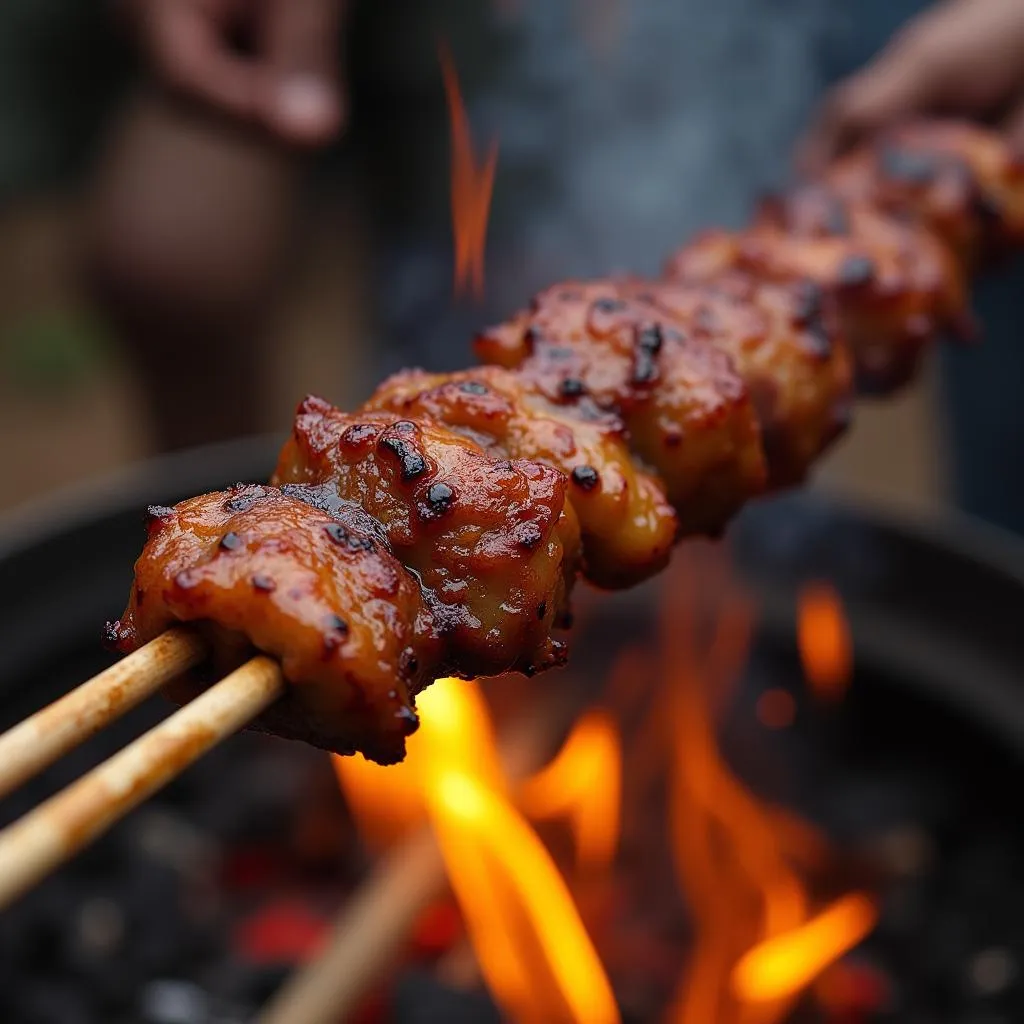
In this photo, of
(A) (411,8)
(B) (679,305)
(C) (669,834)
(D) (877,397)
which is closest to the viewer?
(B) (679,305)

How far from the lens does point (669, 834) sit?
3.66 m

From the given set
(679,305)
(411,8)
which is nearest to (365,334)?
(411,8)

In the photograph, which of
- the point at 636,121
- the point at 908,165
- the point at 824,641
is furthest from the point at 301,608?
the point at 636,121

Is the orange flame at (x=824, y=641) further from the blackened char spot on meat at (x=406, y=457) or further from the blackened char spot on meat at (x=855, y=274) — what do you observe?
the blackened char spot on meat at (x=406, y=457)

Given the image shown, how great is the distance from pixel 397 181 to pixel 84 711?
656 centimetres

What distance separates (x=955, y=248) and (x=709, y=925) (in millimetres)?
2007

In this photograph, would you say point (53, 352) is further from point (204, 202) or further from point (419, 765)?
point (419, 765)

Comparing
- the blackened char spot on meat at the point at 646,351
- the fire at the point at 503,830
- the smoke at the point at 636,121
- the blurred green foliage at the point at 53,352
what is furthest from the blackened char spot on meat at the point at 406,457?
the blurred green foliage at the point at 53,352

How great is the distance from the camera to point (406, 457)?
1466 mm

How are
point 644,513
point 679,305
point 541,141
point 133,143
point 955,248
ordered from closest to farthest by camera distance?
point 644,513 < point 679,305 < point 955,248 < point 133,143 < point 541,141

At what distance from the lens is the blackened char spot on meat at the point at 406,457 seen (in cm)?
146

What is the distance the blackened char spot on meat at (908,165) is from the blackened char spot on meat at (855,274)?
0.54 meters

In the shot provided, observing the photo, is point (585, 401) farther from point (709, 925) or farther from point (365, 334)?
point (365, 334)

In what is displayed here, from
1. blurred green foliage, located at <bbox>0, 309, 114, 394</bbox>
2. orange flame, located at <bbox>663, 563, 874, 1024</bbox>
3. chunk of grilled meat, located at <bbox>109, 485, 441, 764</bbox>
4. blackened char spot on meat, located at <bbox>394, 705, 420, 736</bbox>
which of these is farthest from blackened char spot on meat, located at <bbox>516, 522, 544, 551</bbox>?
blurred green foliage, located at <bbox>0, 309, 114, 394</bbox>
